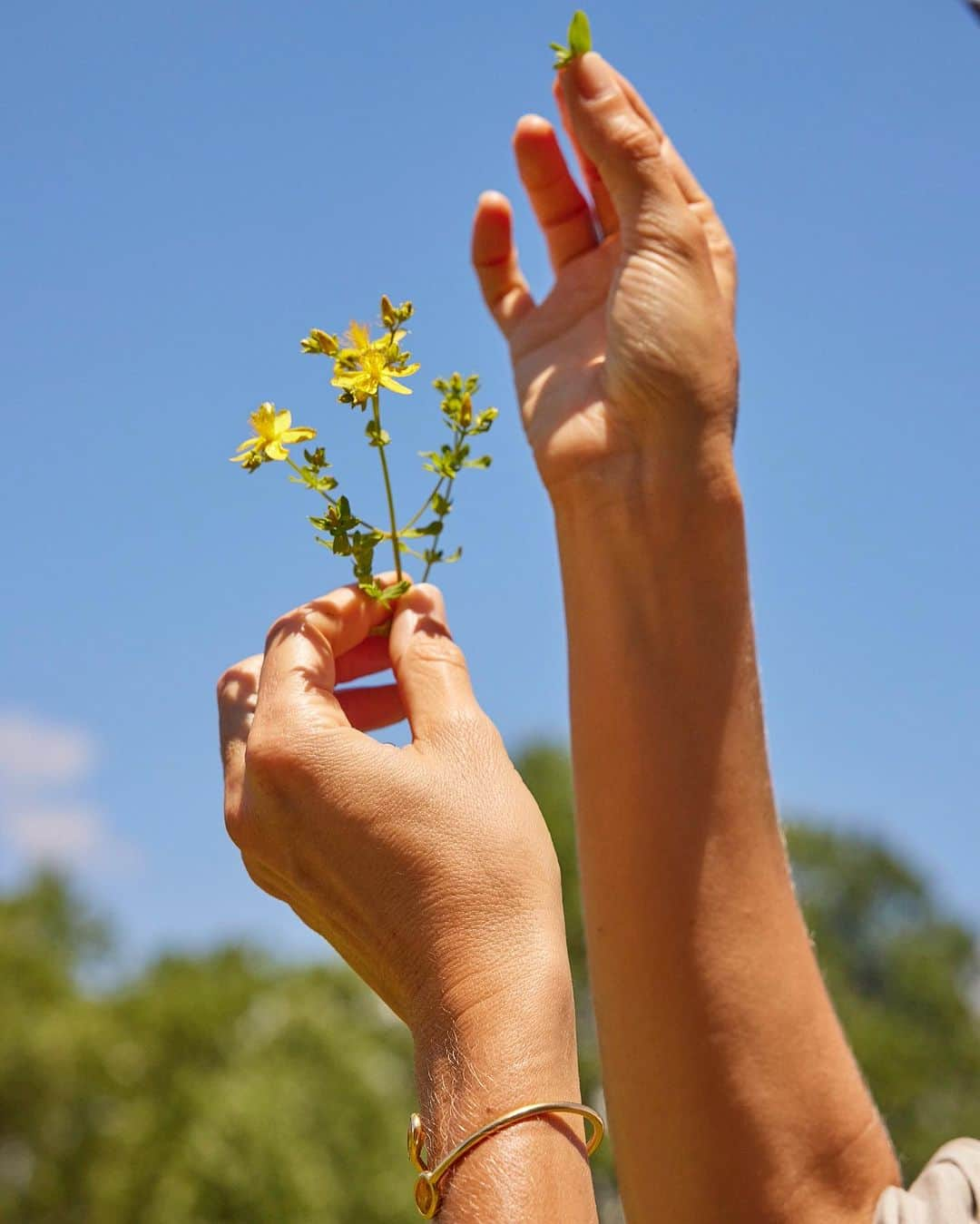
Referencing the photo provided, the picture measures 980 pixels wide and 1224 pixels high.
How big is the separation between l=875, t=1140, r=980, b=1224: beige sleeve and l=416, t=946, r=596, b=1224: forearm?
724 millimetres

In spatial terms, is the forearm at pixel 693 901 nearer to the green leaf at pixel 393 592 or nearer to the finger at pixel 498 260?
the green leaf at pixel 393 592

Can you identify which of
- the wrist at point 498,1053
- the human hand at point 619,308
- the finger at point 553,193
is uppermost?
the finger at point 553,193

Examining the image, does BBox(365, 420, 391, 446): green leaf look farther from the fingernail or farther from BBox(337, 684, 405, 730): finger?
the fingernail

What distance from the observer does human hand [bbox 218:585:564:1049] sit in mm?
1801

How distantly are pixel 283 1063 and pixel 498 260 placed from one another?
2510 cm

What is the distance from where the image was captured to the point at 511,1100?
5.51 ft

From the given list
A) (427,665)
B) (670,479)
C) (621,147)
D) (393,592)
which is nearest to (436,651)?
(427,665)

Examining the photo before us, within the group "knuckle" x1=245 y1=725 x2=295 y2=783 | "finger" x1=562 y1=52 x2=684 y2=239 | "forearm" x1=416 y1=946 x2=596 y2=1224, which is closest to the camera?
"forearm" x1=416 y1=946 x2=596 y2=1224

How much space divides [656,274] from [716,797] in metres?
0.97

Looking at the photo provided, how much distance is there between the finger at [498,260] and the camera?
303 centimetres

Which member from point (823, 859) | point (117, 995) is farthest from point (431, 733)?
point (117, 995)

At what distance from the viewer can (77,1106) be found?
3344 centimetres

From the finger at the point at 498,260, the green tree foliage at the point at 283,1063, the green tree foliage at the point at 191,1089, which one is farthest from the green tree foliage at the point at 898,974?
the finger at the point at 498,260

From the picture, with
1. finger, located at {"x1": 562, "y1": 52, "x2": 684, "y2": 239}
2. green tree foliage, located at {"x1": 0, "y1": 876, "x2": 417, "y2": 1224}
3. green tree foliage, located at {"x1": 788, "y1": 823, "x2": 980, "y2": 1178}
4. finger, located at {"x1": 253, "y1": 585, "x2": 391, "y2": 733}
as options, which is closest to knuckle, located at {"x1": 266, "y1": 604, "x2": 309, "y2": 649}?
finger, located at {"x1": 253, "y1": 585, "x2": 391, "y2": 733}
